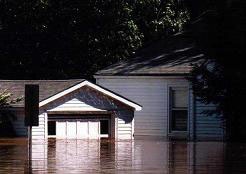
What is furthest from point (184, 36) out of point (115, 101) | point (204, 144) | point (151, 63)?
point (204, 144)

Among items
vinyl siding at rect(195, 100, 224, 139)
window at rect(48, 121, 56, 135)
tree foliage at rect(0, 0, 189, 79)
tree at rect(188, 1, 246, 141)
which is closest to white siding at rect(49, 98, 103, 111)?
window at rect(48, 121, 56, 135)

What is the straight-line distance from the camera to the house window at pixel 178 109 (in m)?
34.2

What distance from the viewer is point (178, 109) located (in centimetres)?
3431

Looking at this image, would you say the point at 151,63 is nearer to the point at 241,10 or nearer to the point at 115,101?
the point at 115,101

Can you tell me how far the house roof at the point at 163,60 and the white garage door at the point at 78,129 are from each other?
2.45m

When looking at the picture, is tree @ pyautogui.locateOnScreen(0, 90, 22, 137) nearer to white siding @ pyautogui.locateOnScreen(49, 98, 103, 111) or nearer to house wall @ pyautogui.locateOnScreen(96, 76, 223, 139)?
white siding @ pyautogui.locateOnScreen(49, 98, 103, 111)

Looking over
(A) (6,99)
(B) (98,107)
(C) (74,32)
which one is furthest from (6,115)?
(C) (74,32)

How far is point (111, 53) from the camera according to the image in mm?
43531

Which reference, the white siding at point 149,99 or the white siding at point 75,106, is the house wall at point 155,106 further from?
the white siding at point 75,106

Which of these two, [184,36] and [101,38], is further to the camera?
[101,38]

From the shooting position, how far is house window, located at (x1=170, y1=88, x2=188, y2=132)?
112 feet

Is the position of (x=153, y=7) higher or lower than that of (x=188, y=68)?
higher

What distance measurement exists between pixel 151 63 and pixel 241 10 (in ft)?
41.9

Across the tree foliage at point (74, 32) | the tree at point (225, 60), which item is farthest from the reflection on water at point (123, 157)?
the tree foliage at point (74, 32)
